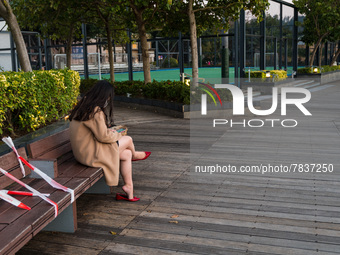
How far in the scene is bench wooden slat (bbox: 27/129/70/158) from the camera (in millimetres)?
4609

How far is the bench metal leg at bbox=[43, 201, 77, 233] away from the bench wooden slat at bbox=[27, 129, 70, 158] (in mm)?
756

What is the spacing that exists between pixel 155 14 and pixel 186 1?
1.15 meters

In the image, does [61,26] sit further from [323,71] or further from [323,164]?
[323,71]

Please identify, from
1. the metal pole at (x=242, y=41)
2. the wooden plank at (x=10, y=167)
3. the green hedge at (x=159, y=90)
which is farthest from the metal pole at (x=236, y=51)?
the wooden plank at (x=10, y=167)

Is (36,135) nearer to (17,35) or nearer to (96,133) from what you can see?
(96,133)

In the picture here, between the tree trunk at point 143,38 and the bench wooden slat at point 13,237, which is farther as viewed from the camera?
the tree trunk at point 143,38

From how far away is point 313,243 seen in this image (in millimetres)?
3959

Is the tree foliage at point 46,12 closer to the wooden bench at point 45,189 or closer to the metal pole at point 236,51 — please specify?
the metal pole at point 236,51

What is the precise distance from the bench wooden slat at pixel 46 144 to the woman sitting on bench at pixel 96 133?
0.32 m

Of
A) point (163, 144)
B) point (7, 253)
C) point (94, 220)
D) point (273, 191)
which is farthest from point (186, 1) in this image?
point (7, 253)

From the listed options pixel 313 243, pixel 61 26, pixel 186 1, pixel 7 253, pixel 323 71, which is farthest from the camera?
pixel 323 71

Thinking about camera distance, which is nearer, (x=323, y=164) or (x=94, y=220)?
(x=94, y=220)

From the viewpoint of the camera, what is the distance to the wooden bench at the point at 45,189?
316 cm

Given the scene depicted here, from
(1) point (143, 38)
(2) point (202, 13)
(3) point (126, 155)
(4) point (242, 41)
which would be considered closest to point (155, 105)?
(1) point (143, 38)
